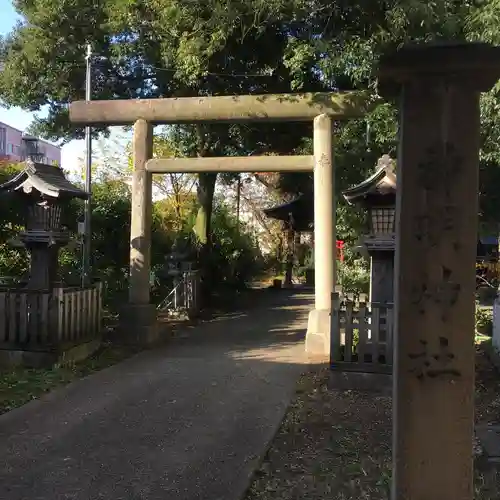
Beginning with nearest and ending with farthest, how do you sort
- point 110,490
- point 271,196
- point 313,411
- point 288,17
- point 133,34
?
point 110,490 < point 313,411 < point 288,17 < point 133,34 < point 271,196

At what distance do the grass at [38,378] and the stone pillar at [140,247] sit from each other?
1.05 meters

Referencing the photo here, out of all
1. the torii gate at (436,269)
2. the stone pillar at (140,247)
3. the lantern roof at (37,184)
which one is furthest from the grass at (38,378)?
the torii gate at (436,269)

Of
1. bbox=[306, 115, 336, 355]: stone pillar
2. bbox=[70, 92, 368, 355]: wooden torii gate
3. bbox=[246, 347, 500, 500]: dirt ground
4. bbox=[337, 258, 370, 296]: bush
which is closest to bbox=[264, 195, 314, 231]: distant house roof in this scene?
bbox=[337, 258, 370, 296]: bush

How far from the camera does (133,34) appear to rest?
11875mm

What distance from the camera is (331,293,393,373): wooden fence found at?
259 inches

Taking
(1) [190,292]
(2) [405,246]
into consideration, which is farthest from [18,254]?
(2) [405,246]

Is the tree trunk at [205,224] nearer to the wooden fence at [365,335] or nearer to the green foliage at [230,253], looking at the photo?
the green foliage at [230,253]

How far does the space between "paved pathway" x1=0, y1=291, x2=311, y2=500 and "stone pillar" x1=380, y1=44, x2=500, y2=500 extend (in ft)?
5.56

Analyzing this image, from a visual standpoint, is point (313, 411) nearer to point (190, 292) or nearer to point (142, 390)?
point (142, 390)

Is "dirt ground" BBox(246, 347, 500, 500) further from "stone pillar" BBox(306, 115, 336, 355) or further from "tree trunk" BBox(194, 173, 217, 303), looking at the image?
"tree trunk" BBox(194, 173, 217, 303)

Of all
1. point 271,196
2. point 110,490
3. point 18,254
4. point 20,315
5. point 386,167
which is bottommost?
point 110,490

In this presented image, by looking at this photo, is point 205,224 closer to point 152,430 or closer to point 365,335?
point 365,335

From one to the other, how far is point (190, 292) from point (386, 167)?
287 inches

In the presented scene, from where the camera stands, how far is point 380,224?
7.09 metres
